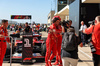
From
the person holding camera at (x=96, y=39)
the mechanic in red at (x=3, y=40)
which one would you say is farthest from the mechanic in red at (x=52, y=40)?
the person holding camera at (x=96, y=39)

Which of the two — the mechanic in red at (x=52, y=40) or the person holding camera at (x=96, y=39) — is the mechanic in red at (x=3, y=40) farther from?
the person holding camera at (x=96, y=39)

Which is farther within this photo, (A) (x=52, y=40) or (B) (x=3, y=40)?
(A) (x=52, y=40)

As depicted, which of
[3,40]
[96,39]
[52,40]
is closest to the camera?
[96,39]

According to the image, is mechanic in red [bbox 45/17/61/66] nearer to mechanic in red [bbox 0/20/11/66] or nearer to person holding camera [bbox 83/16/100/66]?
mechanic in red [bbox 0/20/11/66]

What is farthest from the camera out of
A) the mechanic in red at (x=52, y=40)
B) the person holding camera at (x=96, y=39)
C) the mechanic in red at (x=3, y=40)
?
the mechanic in red at (x=52, y=40)

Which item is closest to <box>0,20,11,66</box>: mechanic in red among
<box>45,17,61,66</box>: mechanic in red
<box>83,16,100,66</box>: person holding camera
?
<box>45,17,61,66</box>: mechanic in red

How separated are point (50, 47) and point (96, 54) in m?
1.74

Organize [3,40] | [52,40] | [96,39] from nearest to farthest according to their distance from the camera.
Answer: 1. [96,39]
2. [3,40]
3. [52,40]

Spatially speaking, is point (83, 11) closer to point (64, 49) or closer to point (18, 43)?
point (18, 43)

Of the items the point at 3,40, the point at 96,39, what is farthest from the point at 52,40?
the point at 96,39

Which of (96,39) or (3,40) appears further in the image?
(3,40)

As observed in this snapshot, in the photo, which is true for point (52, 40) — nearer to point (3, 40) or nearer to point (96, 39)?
point (3, 40)

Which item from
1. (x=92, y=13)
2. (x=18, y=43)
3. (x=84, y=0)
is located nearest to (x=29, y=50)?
(x=18, y=43)

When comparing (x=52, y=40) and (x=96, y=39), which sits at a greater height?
(x=96, y=39)
